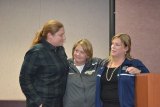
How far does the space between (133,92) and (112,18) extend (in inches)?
54.2

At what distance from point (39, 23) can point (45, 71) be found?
2067mm

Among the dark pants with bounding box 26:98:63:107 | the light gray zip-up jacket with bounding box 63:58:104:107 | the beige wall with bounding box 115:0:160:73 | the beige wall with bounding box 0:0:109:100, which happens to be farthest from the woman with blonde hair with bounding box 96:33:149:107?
the beige wall with bounding box 0:0:109:100

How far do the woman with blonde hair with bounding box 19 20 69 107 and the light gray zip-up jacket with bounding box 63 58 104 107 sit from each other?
0.09m

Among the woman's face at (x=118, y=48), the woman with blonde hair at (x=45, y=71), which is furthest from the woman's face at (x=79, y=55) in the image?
the woman's face at (x=118, y=48)

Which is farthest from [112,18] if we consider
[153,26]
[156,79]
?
[156,79]

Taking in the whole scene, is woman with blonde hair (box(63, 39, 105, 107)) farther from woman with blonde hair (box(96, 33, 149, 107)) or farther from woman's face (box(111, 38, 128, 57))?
woman's face (box(111, 38, 128, 57))

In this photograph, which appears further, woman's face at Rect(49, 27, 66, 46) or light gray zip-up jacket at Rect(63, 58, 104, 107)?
light gray zip-up jacket at Rect(63, 58, 104, 107)

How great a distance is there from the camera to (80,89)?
2.83 metres

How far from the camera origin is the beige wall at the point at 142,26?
11.8 ft

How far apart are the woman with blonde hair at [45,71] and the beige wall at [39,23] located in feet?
6.05

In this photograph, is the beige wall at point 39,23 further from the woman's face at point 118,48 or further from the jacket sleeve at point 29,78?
the jacket sleeve at point 29,78

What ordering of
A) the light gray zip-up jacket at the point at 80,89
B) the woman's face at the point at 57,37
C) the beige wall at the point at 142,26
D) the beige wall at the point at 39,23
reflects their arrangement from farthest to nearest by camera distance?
the beige wall at the point at 39,23 → the beige wall at the point at 142,26 → the light gray zip-up jacket at the point at 80,89 → the woman's face at the point at 57,37

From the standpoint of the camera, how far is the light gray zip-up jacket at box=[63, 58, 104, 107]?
283 centimetres

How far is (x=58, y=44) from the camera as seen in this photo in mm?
2756
